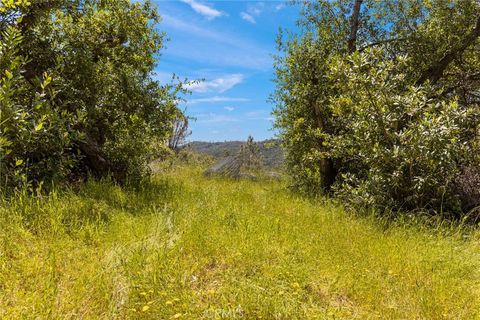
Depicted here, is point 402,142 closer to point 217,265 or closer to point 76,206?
point 217,265

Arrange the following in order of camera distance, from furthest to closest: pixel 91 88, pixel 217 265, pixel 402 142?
pixel 91 88
pixel 402 142
pixel 217 265

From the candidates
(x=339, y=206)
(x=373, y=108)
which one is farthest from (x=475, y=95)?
(x=339, y=206)

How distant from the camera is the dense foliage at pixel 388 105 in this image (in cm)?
669

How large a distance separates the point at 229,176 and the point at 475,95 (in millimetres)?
8735

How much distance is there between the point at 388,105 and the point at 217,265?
507 cm

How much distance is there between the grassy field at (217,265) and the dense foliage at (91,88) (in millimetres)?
1269

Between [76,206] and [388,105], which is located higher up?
[388,105]

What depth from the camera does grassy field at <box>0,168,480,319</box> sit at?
3.39 m

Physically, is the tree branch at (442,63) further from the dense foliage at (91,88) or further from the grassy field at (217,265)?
the dense foliage at (91,88)

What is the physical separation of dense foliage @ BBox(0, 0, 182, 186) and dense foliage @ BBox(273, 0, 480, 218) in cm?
415

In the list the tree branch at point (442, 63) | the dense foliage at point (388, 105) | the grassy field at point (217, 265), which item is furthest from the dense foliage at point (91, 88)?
the tree branch at point (442, 63)

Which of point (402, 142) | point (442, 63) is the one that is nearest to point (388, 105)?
point (402, 142)

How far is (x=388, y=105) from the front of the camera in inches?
277

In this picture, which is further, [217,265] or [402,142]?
[402,142]
